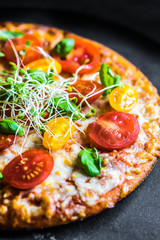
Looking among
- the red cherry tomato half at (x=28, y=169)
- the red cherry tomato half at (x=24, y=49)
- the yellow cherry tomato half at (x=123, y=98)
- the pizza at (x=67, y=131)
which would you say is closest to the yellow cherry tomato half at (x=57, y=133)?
the pizza at (x=67, y=131)

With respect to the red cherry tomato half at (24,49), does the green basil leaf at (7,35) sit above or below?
Result: above

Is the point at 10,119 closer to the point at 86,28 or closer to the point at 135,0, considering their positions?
the point at 86,28

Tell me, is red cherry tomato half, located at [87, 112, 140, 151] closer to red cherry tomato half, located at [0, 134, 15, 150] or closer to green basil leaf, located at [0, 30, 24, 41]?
red cherry tomato half, located at [0, 134, 15, 150]

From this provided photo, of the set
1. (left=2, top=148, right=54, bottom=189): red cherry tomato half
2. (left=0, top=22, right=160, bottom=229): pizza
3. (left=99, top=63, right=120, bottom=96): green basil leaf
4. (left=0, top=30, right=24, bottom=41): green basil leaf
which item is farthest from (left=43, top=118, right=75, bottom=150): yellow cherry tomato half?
(left=0, top=30, right=24, bottom=41): green basil leaf

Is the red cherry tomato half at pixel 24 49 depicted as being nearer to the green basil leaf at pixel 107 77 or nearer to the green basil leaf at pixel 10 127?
the green basil leaf at pixel 107 77

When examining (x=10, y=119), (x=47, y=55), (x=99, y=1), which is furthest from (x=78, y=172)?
(x=99, y=1)

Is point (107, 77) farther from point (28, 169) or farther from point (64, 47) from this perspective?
point (28, 169)
